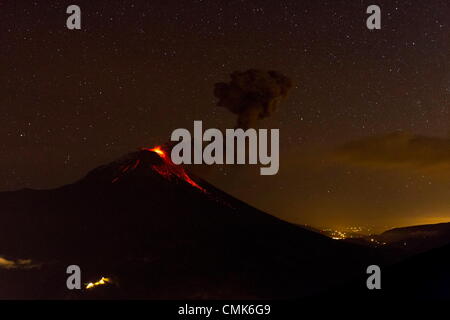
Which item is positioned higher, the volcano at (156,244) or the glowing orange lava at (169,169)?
the glowing orange lava at (169,169)

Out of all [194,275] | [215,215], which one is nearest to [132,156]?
[215,215]

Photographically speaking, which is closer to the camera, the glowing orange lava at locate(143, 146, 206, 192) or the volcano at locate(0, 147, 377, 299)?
the volcano at locate(0, 147, 377, 299)

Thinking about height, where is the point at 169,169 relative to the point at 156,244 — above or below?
above

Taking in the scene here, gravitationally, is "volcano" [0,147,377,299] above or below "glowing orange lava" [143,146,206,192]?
below

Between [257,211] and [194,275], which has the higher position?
[257,211]

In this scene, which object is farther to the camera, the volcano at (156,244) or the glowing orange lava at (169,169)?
the glowing orange lava at (169,169)

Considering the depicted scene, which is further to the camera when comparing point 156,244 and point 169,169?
point 169,169
